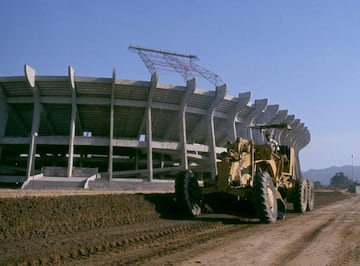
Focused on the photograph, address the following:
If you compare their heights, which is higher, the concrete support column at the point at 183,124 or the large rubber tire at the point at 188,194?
the concrete support column at the point at 183,124

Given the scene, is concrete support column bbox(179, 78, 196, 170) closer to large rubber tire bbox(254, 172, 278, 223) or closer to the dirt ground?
the dirt ground

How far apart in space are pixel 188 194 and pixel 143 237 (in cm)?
482

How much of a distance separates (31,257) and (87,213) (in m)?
4.80

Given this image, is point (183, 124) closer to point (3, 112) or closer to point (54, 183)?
point (54, 183)

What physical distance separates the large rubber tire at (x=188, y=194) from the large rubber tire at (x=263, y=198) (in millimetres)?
2510

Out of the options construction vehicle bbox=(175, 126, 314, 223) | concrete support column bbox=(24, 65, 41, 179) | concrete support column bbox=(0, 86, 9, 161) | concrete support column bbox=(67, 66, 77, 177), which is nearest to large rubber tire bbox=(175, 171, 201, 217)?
construction vehicle bbox=(175, 126, 314, 223)

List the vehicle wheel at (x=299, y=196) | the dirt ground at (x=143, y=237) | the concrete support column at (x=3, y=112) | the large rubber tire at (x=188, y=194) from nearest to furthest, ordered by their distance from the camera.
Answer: the dirt ground at (x=143, y=237)
the large rubber tire at (x=188, y=194)
the vehicle wheel at (x=299, y=196)
the concrete support column at (x=3, y=112)

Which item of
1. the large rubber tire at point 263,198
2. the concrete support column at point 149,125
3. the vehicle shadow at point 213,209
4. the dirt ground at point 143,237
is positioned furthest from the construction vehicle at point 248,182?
the concrete support column at point 149,125

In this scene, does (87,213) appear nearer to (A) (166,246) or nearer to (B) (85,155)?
(A) (166,246)

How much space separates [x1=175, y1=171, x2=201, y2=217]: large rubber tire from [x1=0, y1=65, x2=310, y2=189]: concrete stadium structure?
2288 centimetres

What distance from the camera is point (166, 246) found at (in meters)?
7.87

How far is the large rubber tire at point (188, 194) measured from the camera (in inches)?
524

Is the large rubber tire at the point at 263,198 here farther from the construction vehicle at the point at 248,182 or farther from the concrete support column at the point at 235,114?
the concrete support column at the point at 235,114

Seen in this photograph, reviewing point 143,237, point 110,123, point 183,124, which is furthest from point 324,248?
point 183,124
